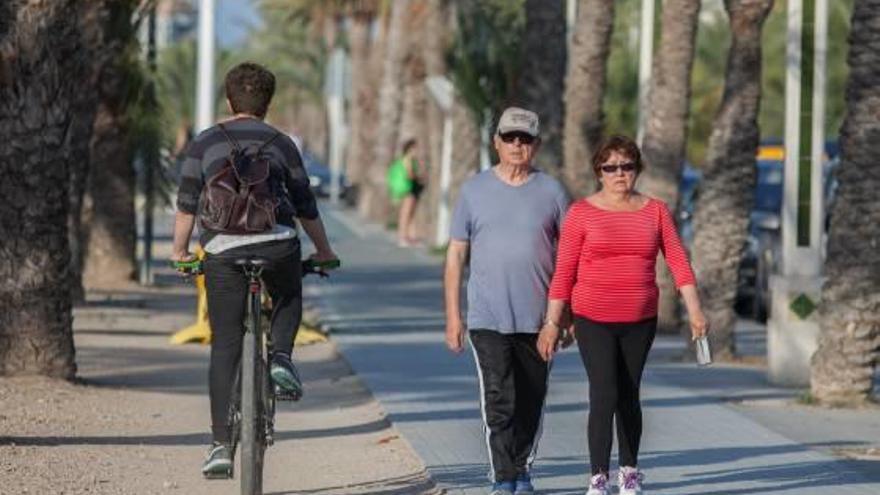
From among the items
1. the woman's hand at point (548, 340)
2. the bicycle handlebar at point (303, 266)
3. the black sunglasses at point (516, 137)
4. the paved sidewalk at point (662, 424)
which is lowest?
the paved sidewalk at point (662, 424)

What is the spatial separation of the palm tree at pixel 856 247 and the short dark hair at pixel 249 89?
221 inches

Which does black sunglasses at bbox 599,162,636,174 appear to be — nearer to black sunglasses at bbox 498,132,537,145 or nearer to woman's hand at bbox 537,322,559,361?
black sunglasses at bbox 498,132,537,145

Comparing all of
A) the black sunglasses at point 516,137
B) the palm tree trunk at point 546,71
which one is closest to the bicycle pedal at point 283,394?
the black sunglasses at point 516,137

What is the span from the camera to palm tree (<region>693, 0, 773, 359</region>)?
18.6m

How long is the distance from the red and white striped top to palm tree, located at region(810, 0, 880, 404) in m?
5.02

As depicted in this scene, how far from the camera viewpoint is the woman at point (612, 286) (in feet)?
33.0

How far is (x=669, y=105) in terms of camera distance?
20.4m

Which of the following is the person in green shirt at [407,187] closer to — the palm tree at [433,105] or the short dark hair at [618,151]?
the palm tree at [433,105]

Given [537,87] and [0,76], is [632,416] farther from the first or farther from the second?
[537,87]

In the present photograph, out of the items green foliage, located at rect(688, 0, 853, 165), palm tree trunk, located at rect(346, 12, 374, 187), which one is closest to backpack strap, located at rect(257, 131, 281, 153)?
green foliage, located at rect(688, 0, 853, 165)

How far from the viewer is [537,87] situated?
89.8ft

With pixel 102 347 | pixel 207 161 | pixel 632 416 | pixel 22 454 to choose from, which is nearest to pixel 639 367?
pixel 632 416

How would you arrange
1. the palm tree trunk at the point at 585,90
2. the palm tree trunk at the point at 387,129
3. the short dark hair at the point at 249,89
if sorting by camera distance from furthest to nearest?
1. the palm tree trunk at the point at 387,129
2. the palm tree trunk at the point at 585,90
3. the short dark hair at the point at 249,89

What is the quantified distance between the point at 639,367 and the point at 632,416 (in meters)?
0.22
